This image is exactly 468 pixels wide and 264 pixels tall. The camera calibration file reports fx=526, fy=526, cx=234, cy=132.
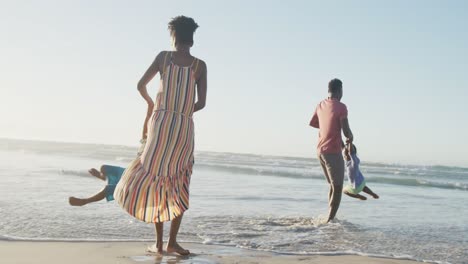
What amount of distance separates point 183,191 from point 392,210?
5.35 meters

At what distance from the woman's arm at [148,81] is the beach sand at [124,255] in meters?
1.00

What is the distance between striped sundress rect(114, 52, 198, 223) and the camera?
13.3ft

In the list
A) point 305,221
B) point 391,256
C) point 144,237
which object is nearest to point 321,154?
point 305,221

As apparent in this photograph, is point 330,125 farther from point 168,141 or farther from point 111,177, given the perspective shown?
point 111,177

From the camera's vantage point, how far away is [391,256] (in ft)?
15.7

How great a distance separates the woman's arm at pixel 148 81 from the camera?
4207mm

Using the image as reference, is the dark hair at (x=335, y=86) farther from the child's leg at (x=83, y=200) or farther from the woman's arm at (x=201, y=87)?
the child's leg at (x=83, y=200)

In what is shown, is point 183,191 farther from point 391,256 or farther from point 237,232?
point 391,256

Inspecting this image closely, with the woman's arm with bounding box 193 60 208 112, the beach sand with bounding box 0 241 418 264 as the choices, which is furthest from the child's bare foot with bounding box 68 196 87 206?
the woman's arm with bounding box 193 60 208 112

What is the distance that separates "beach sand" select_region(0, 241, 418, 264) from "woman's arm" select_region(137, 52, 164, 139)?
1002 mm

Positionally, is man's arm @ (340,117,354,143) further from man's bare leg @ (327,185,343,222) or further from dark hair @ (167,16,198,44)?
dark hair @ (167,16,198,44)

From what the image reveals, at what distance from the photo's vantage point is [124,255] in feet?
14.2

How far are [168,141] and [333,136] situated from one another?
9.80 feet

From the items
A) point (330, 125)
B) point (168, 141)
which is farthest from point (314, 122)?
point (168, 141)
